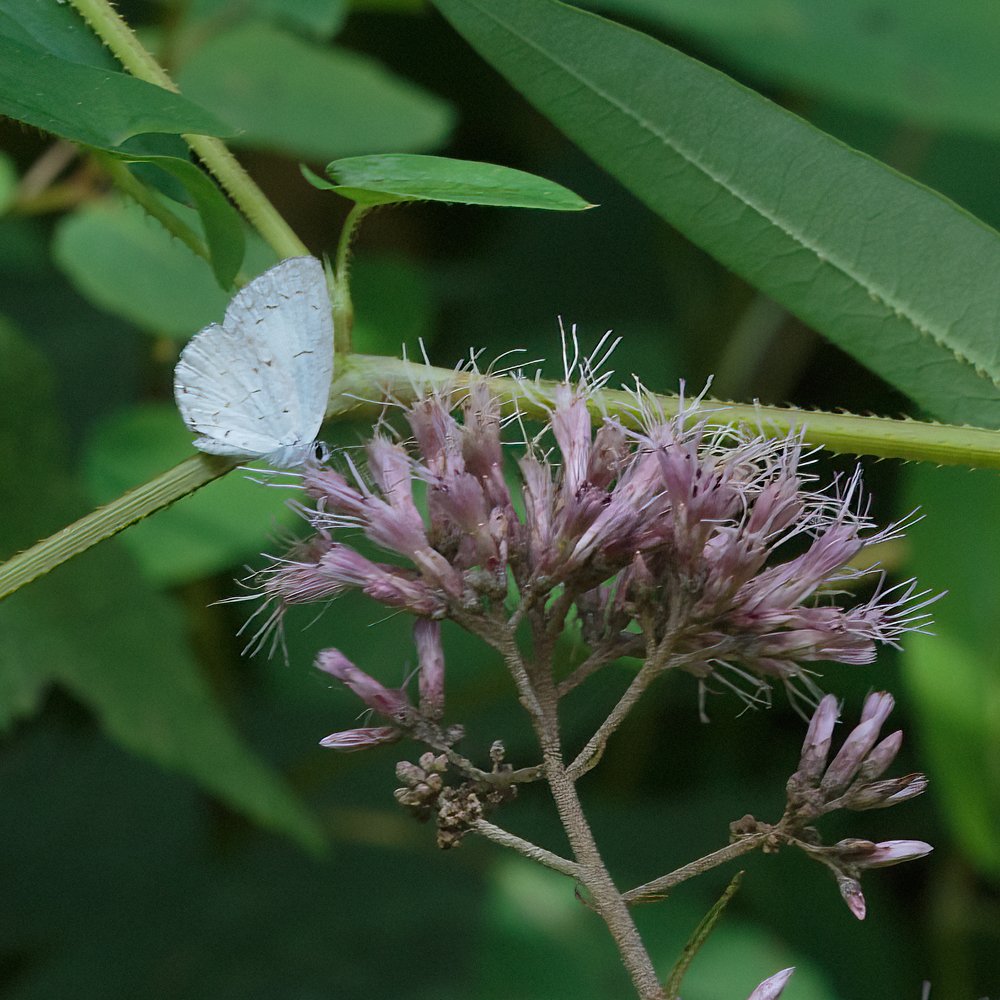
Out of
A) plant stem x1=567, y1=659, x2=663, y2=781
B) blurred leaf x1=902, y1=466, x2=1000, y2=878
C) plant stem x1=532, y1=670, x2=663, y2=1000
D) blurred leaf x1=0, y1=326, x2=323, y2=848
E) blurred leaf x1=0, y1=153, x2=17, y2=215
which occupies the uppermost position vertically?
plant stem x1=567, y1=659, x2=663, y2=781

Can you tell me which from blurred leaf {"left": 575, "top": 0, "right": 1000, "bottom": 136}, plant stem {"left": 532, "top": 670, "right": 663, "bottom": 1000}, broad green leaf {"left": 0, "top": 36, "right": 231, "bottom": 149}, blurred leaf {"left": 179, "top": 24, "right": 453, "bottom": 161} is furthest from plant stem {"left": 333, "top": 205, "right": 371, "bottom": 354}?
blurred leaf {"left": 179, "top": 24, "right": 453, "bottom": 161}

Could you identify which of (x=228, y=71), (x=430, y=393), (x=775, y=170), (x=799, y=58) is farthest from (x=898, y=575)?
(x=228, y=71)

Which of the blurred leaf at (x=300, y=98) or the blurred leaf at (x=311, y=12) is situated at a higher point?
the blurred leaf at (x=311, y=12)

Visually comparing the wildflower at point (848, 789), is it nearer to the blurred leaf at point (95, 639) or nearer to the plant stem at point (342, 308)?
the plant stem at point (342, 308)

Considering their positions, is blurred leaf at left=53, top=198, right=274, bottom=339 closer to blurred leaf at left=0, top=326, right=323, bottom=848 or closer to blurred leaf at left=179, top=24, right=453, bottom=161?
blurred leaf at left=0, top=326, right=323, bottom=848

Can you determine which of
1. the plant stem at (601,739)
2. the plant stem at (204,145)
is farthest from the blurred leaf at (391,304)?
the plant stem at (601,739)

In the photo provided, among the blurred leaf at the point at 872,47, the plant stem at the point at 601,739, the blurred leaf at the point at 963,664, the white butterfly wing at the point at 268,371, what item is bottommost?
the blurred leaf at the point at 963,664
